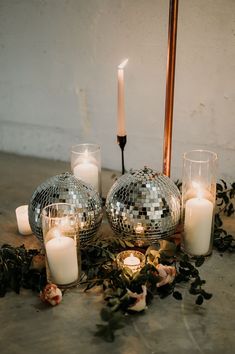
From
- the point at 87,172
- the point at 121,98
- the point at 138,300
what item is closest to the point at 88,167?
the point at 87,172

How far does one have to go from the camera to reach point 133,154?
1684 mm

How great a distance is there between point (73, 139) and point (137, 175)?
0.81 meters

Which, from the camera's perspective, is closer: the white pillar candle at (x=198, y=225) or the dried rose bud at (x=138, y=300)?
the dried rose bud at (x=138, y=300)

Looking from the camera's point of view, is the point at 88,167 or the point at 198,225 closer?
the point at 198,225

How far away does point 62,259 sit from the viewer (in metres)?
0.92

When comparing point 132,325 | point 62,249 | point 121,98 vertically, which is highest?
point 121,98

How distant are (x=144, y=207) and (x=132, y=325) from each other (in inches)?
9.9

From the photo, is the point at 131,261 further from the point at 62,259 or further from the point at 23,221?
the point at 23,221

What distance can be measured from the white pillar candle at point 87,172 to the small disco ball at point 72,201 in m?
0.18

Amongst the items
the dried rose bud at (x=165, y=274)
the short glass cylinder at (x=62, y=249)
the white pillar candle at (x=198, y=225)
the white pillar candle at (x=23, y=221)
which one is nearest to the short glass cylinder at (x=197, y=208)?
the white pillar candle at (x=198, y=225)

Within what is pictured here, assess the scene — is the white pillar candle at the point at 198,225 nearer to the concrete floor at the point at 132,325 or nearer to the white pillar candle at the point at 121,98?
the concrete floor at the point at 132,325

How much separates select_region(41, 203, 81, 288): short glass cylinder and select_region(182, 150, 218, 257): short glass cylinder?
0.86 feet

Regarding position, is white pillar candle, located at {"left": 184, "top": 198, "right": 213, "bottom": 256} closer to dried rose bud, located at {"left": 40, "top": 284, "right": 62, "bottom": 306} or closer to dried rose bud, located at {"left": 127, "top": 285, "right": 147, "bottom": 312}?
dried rose bud, located at {"left": 127, "top": 285, "right": 147, "bottom": 312}

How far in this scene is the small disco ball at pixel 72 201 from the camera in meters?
1.01
